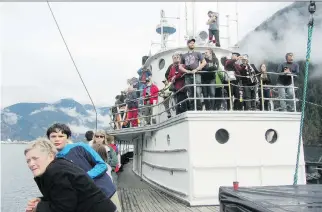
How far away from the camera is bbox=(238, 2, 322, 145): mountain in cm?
7206

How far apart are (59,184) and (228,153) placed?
221 inches

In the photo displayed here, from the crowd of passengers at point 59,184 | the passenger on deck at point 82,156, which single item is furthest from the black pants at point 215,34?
the crowd of passengers at point 59,184

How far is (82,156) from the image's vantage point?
2.89 metres

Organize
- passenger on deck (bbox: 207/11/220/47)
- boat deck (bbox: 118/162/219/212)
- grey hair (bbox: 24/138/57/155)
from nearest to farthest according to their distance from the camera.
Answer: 1. grey hair (bbox: 24/138/57/155)
2. boat deck (bbox: 118/162/219/212)
3. passenger on deck (bbox: 207/11/220/47)

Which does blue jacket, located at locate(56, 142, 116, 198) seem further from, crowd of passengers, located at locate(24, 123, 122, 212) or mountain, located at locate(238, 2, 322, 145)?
mountain, located at locate(238, 2, 322, 145)

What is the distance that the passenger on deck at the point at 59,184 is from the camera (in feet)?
6.58

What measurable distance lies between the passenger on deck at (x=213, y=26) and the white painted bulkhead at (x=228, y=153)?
420cm

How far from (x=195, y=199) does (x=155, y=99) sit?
13.5ft

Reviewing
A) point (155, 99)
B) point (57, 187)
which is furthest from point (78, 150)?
point (155, 99)

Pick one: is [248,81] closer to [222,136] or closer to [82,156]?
[222,136]

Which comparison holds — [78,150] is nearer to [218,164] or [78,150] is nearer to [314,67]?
[218,164]

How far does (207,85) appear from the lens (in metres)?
7.05

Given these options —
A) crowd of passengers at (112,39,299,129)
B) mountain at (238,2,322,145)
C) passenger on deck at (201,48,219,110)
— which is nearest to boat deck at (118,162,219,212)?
crowd of passengers at (112,39,299,129)

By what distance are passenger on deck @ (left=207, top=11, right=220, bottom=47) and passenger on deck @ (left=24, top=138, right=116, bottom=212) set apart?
29.2ft
